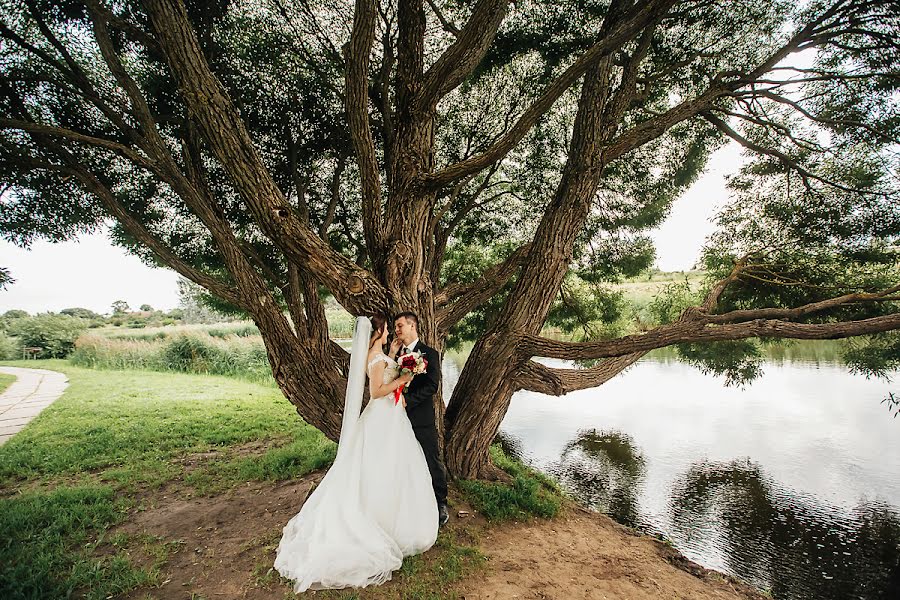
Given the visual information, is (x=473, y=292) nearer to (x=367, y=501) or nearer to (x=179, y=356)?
(x=367, y=501)

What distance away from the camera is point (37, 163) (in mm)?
3832

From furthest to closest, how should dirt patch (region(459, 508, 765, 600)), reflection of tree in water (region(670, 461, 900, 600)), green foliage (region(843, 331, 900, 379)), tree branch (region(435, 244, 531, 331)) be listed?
green foliage (region(843, 331, 900, 379))
reflection of tree in water (region(670, 461, 900, 600))
tree branch (region(435, 244, 531, 331))
dirt patch (region(459, 508, 765, 600))

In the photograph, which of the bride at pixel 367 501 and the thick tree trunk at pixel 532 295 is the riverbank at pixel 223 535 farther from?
the thick tree trunk at pixel 532 295

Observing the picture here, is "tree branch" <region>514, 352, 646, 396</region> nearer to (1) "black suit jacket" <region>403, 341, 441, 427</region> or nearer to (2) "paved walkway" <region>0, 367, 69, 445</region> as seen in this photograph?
(1) "black suit jacket" <region>403, 341, 441, 427</region>

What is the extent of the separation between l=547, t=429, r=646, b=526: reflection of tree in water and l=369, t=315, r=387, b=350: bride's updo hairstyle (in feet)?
15.6

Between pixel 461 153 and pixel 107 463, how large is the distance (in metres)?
6.53

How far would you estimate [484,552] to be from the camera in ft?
10.8

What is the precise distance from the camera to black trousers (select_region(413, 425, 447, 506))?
Result: 3527 millimetres

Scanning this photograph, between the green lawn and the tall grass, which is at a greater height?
the tall grass

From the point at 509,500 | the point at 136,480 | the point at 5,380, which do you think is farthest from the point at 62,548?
the point at 5,380

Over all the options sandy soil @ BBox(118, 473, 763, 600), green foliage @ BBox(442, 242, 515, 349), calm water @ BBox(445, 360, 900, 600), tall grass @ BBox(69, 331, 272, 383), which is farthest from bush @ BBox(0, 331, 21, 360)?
calm water @ BBox(445, 360, 900, 600)

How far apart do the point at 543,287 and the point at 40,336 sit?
21445mm

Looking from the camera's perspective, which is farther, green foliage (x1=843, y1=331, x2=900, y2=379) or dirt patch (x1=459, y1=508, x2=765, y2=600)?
green foliage (x1=843, y1=331, x2=900, y2=379)

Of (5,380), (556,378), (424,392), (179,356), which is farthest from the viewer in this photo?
(179,356)
